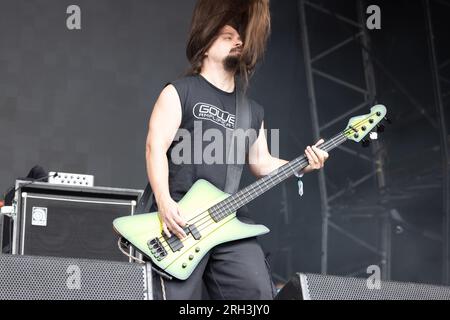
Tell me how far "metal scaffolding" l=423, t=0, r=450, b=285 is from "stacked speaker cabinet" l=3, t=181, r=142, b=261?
2.42 m

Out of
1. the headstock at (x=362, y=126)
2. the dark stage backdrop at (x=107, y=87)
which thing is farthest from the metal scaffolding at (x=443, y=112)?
the headstock at (x=362, y=126)

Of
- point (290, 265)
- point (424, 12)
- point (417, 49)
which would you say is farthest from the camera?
point (290, 265)

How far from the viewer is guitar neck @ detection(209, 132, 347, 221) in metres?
3.16

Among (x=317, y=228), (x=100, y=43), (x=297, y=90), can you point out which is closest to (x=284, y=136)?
(x=297, y=90)

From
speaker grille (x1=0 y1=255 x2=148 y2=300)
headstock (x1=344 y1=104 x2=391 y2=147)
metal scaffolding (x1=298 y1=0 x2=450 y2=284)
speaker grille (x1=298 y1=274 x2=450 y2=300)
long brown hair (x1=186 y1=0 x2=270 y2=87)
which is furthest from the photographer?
metal scaffolding (x1=298 y1=0 x2=450 y2=284)

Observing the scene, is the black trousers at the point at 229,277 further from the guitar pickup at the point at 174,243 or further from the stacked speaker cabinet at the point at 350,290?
the stacked speaker cabinet at the point at 350,290

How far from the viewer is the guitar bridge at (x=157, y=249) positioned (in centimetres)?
304

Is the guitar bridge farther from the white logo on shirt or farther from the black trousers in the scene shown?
the white logo on shirt

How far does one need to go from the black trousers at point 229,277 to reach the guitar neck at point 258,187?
137mm

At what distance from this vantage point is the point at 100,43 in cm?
670

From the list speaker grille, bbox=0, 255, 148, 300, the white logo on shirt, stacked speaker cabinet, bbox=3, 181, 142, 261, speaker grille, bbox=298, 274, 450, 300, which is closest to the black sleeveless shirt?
the white logo on shirt

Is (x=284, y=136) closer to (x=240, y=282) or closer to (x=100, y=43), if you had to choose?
(x=100, y=43)
